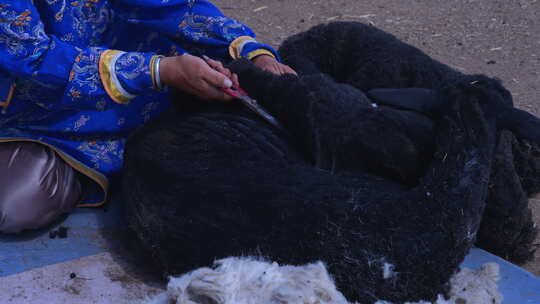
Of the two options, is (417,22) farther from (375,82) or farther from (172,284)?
(172,284)

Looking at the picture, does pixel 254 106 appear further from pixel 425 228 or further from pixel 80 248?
pixel 80 248

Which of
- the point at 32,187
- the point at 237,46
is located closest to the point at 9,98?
the point at 32,187

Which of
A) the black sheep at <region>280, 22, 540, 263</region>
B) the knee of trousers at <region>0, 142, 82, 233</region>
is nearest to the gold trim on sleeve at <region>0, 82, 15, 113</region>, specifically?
the knee of trousers at <region>0, 142, 82, 233</region>

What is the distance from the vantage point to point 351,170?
182 centimetres

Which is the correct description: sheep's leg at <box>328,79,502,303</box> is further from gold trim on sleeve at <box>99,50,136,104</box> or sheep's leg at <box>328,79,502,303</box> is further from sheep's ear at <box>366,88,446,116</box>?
gold trim on sleeve at <box>99,50,136,104</box>

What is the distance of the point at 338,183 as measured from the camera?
1.73 metres

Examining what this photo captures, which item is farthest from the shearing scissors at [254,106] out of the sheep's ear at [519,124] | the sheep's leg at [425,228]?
the sheep's ear at [519,124]

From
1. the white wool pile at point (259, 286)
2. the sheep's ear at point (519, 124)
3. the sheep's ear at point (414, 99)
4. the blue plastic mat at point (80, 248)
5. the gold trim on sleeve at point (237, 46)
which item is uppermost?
the sheep's ear at point (519, 124)

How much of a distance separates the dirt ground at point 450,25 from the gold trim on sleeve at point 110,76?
202 centimetres

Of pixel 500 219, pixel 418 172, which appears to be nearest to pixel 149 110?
pixel 418 172

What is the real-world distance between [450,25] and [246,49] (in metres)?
→ 2.15

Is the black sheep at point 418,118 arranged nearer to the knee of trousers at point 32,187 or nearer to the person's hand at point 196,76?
the person's hand at point 196,76

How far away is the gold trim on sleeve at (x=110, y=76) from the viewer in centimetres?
195

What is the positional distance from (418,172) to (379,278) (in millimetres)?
352
